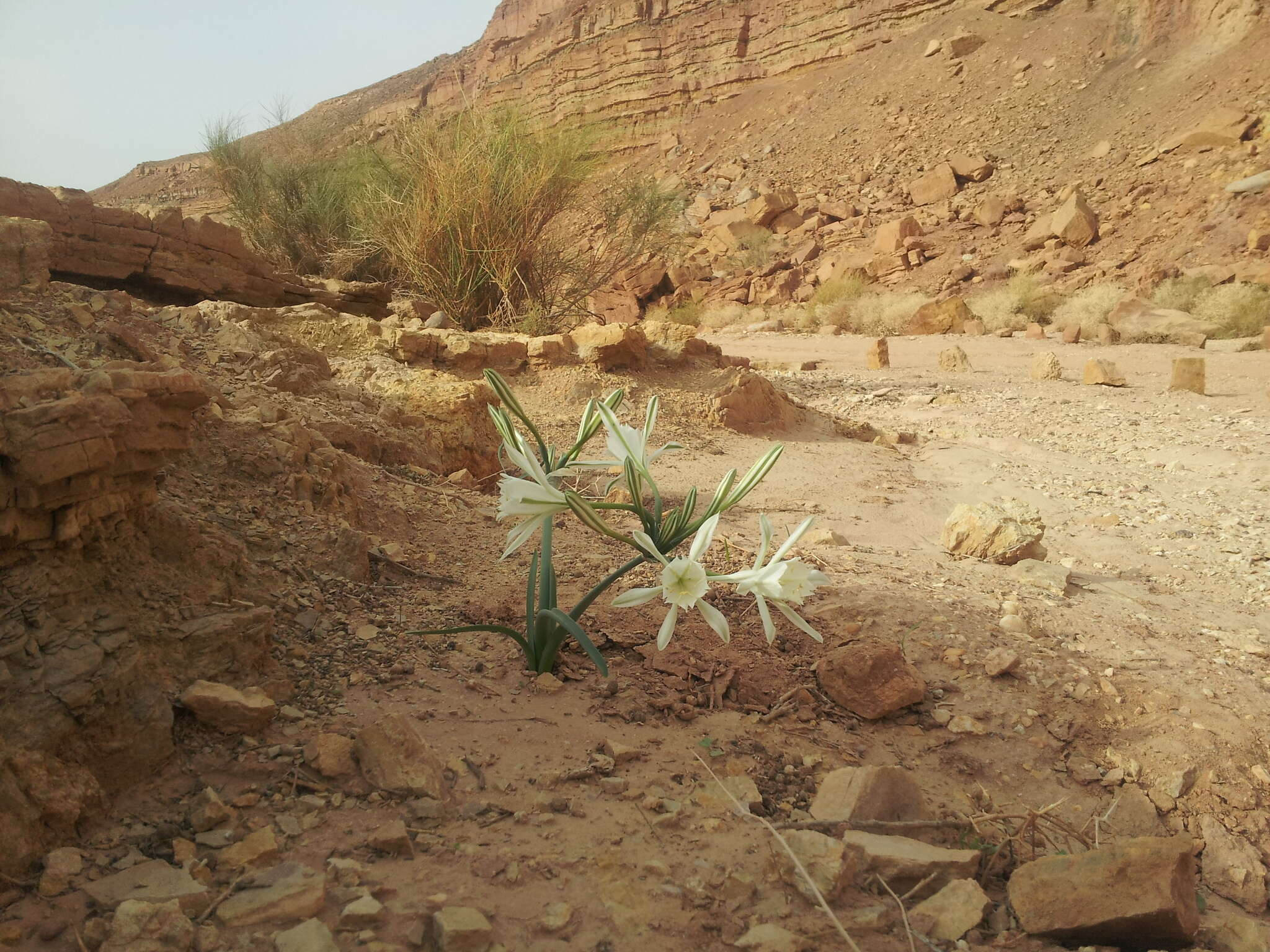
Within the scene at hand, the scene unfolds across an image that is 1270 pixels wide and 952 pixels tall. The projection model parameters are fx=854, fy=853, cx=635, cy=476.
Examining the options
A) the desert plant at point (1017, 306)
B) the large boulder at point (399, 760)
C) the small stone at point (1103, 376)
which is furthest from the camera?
the desert plant at point (1017, 306)

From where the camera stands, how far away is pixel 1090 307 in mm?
11727

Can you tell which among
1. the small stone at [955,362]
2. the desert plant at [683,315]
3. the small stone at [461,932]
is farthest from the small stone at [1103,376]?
the desert plant at [683,315]

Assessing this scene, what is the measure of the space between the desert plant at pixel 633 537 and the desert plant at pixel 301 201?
6.63 m

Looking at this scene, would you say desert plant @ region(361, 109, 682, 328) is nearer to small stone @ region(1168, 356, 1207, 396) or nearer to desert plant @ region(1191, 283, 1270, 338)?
small stone @ region(1168, 356, 1207, 396)

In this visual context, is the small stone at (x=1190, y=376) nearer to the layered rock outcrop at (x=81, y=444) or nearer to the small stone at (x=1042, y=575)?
the small stone at (x=1042, y=575)

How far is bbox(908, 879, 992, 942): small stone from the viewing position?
127 centimetres

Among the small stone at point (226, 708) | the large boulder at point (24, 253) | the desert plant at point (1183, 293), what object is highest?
the large boulder at point (24, 253)

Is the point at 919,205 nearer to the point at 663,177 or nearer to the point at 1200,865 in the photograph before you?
the point at 663,177

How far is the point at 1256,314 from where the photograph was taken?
10242mm

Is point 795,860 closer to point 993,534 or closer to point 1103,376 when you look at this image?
point 993,534

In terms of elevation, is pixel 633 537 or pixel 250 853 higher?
pixel 633 537

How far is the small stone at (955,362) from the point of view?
855 cm

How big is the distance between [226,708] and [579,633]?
63cm

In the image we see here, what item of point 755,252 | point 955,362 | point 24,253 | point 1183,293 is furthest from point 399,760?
point 755,252
